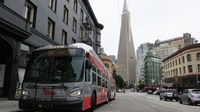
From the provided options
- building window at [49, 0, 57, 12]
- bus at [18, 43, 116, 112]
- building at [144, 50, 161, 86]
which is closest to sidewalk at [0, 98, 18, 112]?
A: bus at [18, 43, 116, 112]

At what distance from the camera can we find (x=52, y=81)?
29.3ft

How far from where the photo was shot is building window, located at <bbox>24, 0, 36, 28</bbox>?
19.2 m

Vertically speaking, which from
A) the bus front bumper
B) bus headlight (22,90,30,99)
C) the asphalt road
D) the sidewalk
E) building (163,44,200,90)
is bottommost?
the asphalt road

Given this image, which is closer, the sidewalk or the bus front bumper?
the bus front bumper

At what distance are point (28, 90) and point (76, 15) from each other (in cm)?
2595

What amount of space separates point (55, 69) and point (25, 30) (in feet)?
28.5

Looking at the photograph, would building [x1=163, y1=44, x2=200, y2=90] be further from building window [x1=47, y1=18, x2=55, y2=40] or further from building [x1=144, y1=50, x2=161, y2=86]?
building [x1=144, y1=50, x2=161, y2=86]

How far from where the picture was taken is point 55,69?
30.0 ft

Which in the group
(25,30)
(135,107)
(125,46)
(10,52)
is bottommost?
(135,107)

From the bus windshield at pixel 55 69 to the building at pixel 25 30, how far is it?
1758mm

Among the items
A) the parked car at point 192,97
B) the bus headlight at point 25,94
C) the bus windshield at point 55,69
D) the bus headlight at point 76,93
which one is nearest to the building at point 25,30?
the bus windshield at point 55,69

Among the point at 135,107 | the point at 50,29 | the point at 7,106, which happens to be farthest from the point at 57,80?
the point at 50,29

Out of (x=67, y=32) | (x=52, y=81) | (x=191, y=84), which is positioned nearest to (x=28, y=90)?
(x=52, y=81)

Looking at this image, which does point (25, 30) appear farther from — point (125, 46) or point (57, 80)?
point (125, 46)
